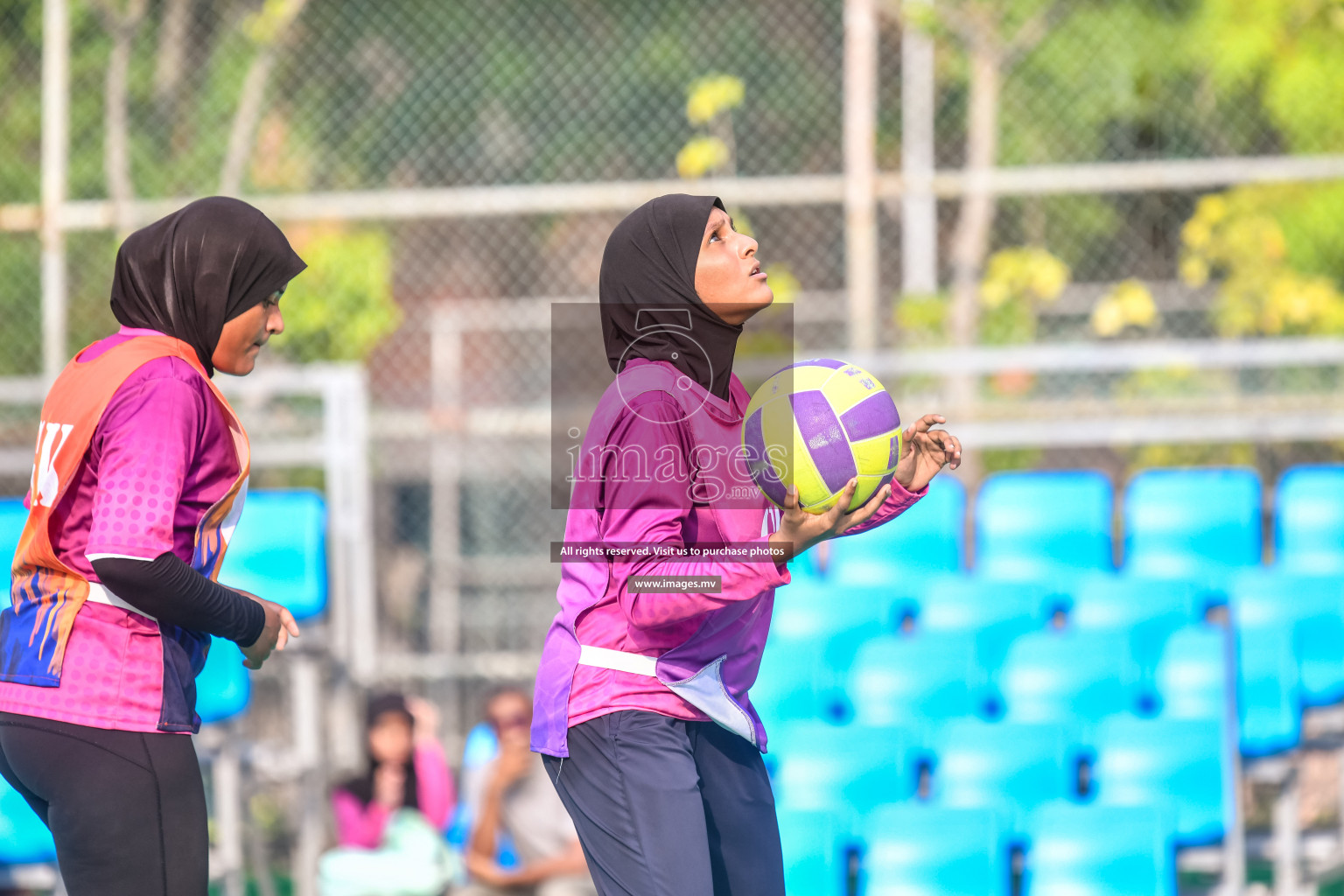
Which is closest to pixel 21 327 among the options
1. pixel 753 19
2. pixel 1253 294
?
pixel 753 19

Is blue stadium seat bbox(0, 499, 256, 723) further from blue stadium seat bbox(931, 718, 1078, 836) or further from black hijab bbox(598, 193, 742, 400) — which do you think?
black hijab bbox(598, 193, 742, 400)

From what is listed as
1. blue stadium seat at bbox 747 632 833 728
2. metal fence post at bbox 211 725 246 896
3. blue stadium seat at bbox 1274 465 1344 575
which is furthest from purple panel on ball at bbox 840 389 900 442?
blue stadium seat at bbox 1274 465 1344 575

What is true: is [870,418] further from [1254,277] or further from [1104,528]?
[1254,277]

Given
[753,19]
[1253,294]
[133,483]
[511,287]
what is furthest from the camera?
[511,287]

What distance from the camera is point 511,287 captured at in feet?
38.9

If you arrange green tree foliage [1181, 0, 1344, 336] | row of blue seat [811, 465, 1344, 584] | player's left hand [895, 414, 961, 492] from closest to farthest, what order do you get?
1. player's left hand [895, 414, 961, 492]
2. row of blue seat [811, 465, 1344, 584]
3. green tree foliage [1181, 0, 1344, 336]

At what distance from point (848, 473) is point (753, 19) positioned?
6.51m

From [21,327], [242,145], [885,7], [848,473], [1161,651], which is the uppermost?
[885,7]

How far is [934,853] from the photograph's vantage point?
3939mm

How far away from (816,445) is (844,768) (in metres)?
2.03

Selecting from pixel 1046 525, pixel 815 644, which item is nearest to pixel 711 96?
pixel 1046 525

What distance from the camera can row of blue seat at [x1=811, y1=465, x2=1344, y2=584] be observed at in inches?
238

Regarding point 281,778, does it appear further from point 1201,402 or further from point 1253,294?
point 1253,294

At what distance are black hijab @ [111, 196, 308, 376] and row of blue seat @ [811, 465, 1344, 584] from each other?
3919 millimetres
